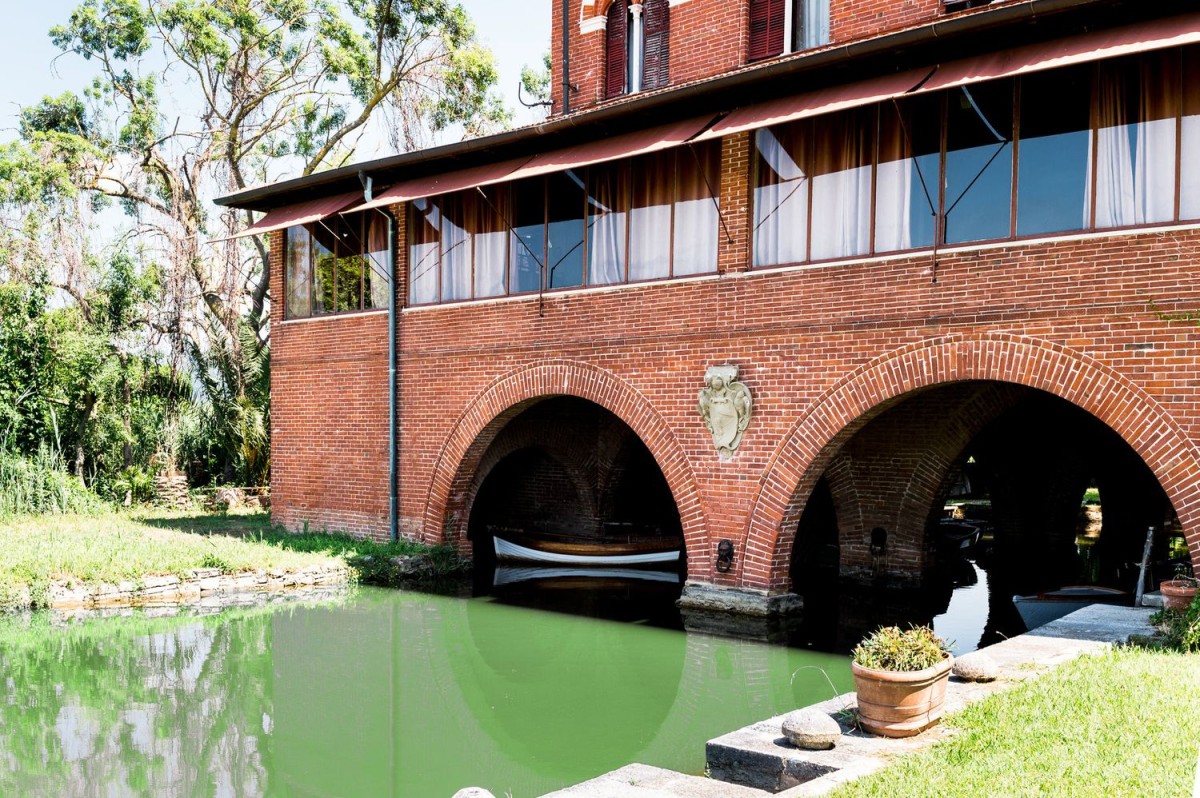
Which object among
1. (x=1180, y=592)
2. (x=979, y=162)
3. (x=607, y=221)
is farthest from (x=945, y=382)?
(x=607, y=221)

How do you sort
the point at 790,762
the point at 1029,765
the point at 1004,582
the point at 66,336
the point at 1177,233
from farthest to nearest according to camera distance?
the point at 66,336, the point at 1004,582, the point at 1177,233, the point at 790,762, the point at 1029,765

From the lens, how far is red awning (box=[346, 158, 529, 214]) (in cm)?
1361

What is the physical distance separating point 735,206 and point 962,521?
9339 millimetres

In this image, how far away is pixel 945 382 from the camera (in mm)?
10297

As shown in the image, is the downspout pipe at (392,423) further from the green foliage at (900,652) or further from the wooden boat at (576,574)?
the green foliage at (900,652)

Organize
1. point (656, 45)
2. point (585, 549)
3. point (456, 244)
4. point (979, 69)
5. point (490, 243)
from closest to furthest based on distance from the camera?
point (979, 69) < point (490, 243) < point (456, 244) < point (656, 45) < point (585, 549)

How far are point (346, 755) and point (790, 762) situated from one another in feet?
12.2

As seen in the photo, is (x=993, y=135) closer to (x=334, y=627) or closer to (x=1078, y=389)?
(x=1078, y=389)

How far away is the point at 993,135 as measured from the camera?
10.2 metres

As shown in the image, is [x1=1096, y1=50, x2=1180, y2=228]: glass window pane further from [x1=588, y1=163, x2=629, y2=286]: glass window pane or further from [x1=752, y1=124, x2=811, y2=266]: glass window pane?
[x1=588, y1=163, x2=629, y2=286]: glass window pane

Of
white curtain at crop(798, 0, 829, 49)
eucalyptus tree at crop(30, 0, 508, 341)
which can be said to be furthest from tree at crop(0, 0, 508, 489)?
white curtain at crop(798, 0, 829, 49)

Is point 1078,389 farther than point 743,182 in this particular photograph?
No

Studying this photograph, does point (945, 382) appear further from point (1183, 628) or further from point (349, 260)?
point (349, 260)

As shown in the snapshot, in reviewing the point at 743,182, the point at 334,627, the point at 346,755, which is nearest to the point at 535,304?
the point at 743,182
